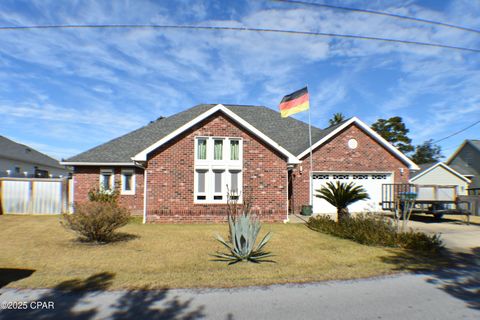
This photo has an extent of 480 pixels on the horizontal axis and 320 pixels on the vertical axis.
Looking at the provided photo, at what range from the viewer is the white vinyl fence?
16578 mm

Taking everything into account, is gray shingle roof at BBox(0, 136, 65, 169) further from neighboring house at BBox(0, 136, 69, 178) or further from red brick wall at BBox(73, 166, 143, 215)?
red brick wall at BBox(73, 166, 143, 215)

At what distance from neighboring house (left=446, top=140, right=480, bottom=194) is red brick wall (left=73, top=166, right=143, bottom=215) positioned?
2892 centimetres

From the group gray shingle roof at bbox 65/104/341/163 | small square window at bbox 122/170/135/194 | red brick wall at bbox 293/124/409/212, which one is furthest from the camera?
red brick wall at bbox 293/124/409/212

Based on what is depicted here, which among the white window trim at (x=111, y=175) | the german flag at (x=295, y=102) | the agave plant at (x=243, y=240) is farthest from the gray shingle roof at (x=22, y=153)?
the agave plant at (x=243, y=240)

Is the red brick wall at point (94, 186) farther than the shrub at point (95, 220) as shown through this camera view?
Yes

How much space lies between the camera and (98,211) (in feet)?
28.5

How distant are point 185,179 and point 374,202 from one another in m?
12.1

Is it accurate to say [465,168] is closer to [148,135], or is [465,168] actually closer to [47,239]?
A: [148,135]

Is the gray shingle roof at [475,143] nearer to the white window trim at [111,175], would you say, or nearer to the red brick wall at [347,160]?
the red brick wall at [347,160]

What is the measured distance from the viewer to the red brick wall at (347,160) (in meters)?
17.9

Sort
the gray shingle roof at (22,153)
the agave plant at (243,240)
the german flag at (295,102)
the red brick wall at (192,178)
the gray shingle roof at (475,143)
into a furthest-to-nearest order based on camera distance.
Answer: the gray shingle roof at (475,143), the gray shingle roof at (22,153), the german flag at (295,102), the red brick wall at (192,178), the agave plant at (243,240)

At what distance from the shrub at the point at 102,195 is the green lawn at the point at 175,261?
4.06 metres

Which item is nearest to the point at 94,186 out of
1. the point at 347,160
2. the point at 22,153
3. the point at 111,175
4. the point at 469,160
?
the point at 111,175

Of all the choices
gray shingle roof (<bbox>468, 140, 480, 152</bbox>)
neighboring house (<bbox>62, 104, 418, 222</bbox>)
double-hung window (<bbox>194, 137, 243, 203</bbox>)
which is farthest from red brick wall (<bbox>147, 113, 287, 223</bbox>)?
gray shingle roof (<bbox>468, 140, 480, 152</bbox>)
